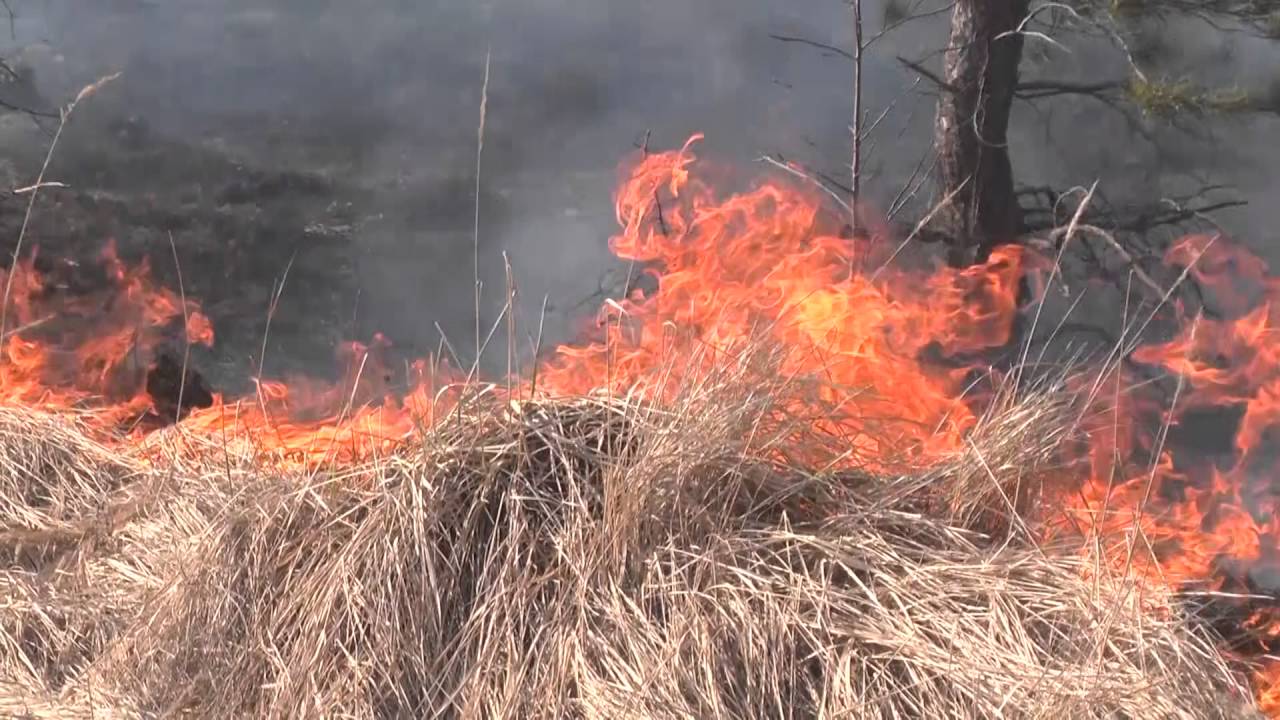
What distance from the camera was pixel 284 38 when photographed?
4.29 metres

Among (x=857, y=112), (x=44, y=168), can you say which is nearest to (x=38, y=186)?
(x=44, y=168)

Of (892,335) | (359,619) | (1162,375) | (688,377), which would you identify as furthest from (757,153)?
(359,619)

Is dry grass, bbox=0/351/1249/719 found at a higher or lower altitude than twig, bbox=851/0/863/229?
lower

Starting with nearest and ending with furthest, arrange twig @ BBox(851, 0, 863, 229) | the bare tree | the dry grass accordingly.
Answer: the dry grass, the bare tree, twig @ BBox(851, 0, 863, 229)

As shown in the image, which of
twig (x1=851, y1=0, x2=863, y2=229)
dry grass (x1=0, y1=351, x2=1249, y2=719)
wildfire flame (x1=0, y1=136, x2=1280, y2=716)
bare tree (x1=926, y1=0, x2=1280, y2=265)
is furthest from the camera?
twig (x1=851, y1=0, x2=863, y2=229)

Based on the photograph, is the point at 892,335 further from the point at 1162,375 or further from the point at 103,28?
the point at 103,28

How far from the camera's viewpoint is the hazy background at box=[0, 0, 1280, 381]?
3.86 metres

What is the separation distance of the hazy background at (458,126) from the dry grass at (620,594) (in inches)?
44.7

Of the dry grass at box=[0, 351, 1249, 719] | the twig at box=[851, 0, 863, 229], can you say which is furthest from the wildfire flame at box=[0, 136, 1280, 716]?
the dry grass at box=[0, 351, 1249, 719]

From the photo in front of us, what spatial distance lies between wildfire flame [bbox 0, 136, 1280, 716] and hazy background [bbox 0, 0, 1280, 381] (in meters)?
0.18

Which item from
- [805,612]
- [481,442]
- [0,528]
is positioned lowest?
[0,528]

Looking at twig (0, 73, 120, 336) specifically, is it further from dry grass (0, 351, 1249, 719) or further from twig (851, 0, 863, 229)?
twig (851, 0, 863, 229)

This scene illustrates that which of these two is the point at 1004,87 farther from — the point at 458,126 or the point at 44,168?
the point at 44,168

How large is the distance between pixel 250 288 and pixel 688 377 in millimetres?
2039
